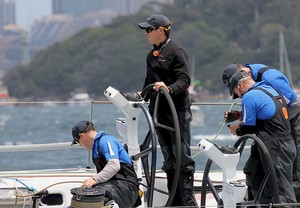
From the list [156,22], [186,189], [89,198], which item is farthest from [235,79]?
[89,198]

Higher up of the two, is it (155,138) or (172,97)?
(172,97)

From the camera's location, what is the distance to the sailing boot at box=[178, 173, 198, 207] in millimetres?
6914

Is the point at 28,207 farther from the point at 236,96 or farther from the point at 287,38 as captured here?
the point at 287,38

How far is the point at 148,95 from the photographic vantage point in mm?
7102

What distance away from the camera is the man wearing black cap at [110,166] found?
6246 mm

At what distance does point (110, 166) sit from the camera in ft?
20.5

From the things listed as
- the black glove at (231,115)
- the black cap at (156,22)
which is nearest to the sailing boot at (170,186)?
the black glove at (231,115)

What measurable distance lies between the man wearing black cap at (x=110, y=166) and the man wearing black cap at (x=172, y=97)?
0.56 metres

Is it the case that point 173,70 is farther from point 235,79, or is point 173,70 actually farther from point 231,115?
point 235,79

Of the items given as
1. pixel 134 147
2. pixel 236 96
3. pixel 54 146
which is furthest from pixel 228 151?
pixel 54 146

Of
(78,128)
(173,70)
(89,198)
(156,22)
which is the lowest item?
(89,198)

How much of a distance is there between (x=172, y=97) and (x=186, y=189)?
2.33 feet

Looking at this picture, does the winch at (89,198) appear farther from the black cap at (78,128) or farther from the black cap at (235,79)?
the black cap at (235,79)

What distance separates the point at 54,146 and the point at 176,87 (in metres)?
2.68
